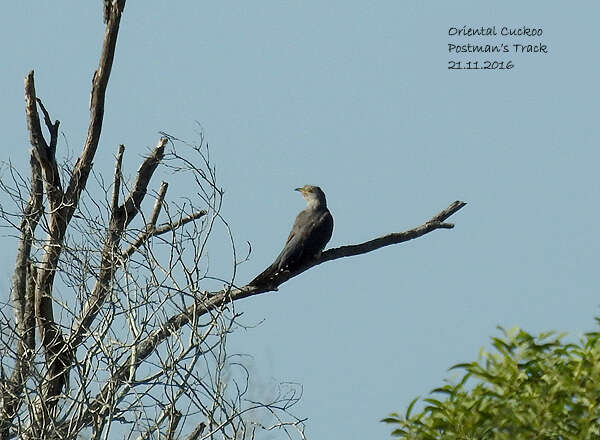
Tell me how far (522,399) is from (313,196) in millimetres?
8000

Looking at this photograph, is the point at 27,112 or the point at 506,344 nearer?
the point at 506,344

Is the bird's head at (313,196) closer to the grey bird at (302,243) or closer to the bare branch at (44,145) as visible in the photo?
the grey bird at (302,243)

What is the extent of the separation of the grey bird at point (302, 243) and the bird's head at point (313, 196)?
0.27 m

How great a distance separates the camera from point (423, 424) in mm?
4355

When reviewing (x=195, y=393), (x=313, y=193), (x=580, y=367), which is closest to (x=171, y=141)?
(x=195, y=393)

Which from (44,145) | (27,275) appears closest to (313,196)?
(44,145)

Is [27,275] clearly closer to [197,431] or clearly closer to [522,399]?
[197,431]

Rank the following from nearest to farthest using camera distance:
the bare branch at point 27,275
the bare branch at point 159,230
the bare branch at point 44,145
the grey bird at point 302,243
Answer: the bare branch at point 159,230 < the bare branch at point 27,275 < the bare branch at point 44,145 < the grey bird at point 302,243

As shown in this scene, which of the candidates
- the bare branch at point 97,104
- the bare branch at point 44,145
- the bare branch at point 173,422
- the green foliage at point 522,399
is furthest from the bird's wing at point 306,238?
the green foliage at point 522,399

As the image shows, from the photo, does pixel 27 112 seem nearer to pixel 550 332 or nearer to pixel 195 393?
pixel 195 393

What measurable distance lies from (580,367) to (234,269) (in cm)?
429

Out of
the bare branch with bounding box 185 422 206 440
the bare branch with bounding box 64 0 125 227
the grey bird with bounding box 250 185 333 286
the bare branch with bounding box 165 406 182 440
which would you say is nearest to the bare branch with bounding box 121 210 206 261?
the bare branch with bounding box 64 0 125 227

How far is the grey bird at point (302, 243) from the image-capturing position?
1055 cm

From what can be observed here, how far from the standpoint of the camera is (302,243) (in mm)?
10727
